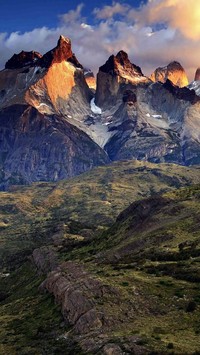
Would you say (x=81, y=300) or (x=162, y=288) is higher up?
(x=81, y=300)

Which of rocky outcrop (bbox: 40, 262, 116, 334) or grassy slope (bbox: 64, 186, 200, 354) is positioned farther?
rocky outcrop (bbox: 40, 262, 116, 334)

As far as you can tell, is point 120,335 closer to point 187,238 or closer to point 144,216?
point 187,238

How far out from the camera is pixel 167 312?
71.3m

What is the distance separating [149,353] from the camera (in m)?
54.1

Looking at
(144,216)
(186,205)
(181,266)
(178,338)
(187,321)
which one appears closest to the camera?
(178,338)

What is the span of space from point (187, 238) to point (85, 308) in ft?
210

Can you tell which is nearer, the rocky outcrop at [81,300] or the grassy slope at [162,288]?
the grassy slope at [162,288]

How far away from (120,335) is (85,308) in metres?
14.1

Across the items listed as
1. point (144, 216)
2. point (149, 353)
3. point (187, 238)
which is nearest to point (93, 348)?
point (149, 353)

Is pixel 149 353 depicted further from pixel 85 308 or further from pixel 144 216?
pixel 144 216

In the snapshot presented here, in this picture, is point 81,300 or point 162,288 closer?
point 81,300

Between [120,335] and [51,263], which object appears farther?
[51,263]

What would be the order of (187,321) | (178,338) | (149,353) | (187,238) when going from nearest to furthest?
(149,353)
(178,338)
(187,321)
(187,238)

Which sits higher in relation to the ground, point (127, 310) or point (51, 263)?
point (127, 310)
